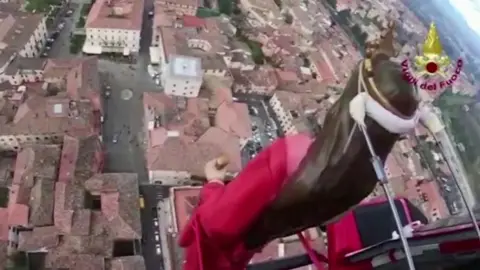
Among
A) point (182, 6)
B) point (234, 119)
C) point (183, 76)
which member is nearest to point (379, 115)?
point (234, 119)

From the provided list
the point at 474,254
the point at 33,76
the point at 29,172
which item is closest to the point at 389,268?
the point at 474,254

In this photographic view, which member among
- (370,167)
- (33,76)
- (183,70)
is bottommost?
(33,76)

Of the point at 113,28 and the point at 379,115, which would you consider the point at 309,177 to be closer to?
the point at 379,115

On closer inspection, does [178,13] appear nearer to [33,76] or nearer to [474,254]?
[33,76]

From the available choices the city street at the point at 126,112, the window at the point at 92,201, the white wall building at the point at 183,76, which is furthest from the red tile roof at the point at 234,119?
the window at the point at 92,201

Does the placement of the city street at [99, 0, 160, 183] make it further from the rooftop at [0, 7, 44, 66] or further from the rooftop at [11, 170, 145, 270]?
the rooftop at [0, 7, 44, 66]

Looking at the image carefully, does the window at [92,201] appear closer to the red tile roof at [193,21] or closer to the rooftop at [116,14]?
the rooftop at [116,14]
